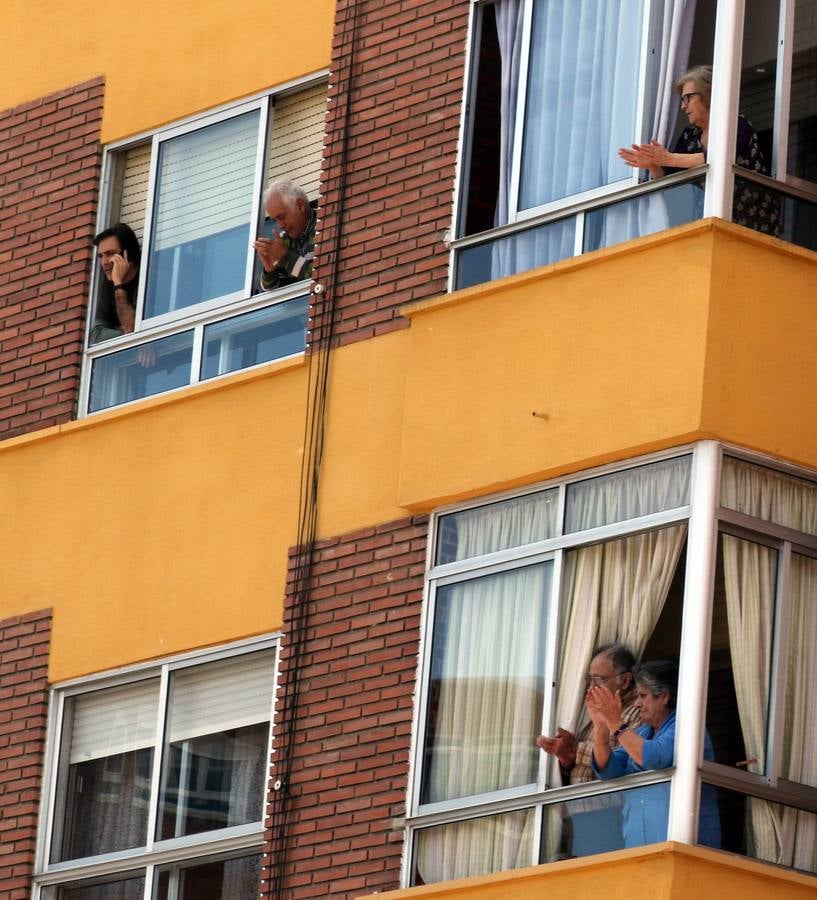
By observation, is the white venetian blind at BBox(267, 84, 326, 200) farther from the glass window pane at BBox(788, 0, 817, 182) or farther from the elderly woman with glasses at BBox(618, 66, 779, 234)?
the glass window pane at BBox(788, 0, 817, 182)

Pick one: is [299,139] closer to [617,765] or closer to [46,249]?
[46,249]

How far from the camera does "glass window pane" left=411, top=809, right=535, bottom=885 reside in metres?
13.7

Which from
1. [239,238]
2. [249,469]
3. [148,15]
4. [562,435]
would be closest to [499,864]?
[562,435]

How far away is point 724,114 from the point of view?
14.2 m

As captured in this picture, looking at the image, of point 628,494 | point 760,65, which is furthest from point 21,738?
point 760,65

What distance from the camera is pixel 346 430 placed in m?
15.6

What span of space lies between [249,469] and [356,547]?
1020mm

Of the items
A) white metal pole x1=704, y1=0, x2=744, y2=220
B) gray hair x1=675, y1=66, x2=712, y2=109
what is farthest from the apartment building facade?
gray hair x1=675, y1=66, x2=712, y2=109

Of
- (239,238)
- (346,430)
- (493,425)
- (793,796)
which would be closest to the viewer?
(793,796)

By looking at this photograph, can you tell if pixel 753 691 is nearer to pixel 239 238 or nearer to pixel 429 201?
pixel 429 201

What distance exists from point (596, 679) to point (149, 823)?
3.42m

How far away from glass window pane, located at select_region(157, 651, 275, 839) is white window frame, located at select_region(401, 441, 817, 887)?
1.45 metres

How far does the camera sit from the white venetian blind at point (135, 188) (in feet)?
58.2

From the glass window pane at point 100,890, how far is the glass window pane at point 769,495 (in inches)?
176
